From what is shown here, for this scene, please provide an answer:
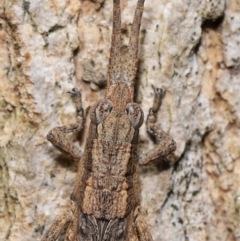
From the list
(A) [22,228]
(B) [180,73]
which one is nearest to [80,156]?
(A) [22,228]

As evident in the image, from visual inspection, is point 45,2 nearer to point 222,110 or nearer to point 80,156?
point 80,156

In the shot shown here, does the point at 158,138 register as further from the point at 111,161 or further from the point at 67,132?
the point at 67,132

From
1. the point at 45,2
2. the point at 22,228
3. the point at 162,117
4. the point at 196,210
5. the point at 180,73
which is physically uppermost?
the point at 45,2

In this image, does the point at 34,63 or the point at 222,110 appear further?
the point at 222,110

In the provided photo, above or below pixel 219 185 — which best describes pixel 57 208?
below

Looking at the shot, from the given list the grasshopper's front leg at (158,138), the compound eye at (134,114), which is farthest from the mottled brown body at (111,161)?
the grasshopper's front leg at (158,138)

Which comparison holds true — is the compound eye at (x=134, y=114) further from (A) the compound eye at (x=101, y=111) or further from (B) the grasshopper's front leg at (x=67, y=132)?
(B) the grasshopper's front leg at (x=67, y=132)
